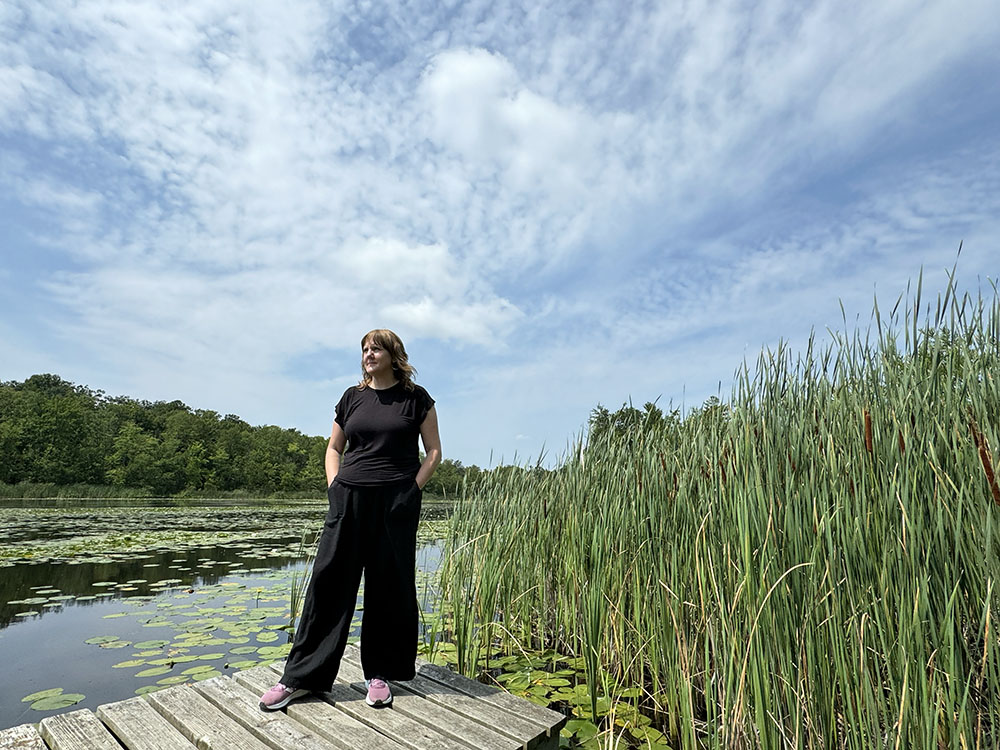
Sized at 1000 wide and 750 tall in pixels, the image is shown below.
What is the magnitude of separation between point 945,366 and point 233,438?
49.2 meters

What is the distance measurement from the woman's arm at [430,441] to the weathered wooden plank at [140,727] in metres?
1.30

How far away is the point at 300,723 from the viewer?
2.20 metres

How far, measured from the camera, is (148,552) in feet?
28.7

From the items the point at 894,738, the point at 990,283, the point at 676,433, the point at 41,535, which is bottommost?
the point at 41,535

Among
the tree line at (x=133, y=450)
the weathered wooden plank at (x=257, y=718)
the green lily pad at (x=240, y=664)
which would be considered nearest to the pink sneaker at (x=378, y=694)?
the weathered wooden plank at (x=257, y=718)

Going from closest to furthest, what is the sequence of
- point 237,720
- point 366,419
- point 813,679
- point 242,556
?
point 813,679
point 237,720
point 366,419
point 242,556

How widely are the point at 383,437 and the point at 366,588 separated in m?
0.66

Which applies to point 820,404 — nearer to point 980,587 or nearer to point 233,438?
point 980,587

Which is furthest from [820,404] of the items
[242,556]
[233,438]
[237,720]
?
[233,438]

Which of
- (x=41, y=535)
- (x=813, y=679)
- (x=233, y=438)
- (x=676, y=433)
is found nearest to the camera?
(x=813, y=679)

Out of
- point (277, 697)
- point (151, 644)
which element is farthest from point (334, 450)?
point (151, 644)

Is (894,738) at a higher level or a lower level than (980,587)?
lower

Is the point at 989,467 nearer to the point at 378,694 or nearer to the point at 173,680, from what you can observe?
the point at 378,694

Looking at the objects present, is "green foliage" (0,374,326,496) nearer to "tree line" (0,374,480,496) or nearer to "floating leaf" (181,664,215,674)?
"tree line" (0,374,480,496)
